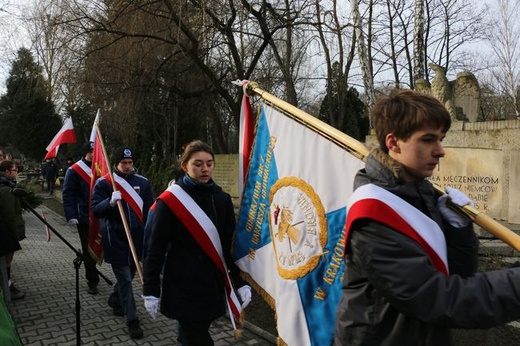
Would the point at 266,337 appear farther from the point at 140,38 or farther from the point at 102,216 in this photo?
the point at 140,38

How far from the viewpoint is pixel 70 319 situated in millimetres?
5156

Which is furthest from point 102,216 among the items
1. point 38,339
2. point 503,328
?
point 503,328

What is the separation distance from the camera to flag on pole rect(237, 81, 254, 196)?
308 cm

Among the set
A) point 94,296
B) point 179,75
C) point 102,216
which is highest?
point 179,75

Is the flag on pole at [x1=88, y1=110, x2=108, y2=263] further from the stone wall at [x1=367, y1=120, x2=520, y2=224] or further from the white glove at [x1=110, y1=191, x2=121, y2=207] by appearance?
the stone wall at [x1=367, y1=120, x2=520, y2=224]

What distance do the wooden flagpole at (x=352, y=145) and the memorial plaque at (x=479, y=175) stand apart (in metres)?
5.94

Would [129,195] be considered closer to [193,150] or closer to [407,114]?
[193,150]

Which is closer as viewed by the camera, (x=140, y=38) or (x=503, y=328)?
(x=503, y=328)

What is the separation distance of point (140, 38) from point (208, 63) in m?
2.19

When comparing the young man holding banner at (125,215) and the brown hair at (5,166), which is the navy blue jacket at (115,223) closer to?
the young man holding banner at (125,215)

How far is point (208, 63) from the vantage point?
12250 millimetres

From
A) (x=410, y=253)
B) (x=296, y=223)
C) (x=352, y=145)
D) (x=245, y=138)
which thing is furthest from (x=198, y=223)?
(x=410, y=253)

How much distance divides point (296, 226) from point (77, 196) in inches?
175

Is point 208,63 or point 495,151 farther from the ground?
point 208,63
